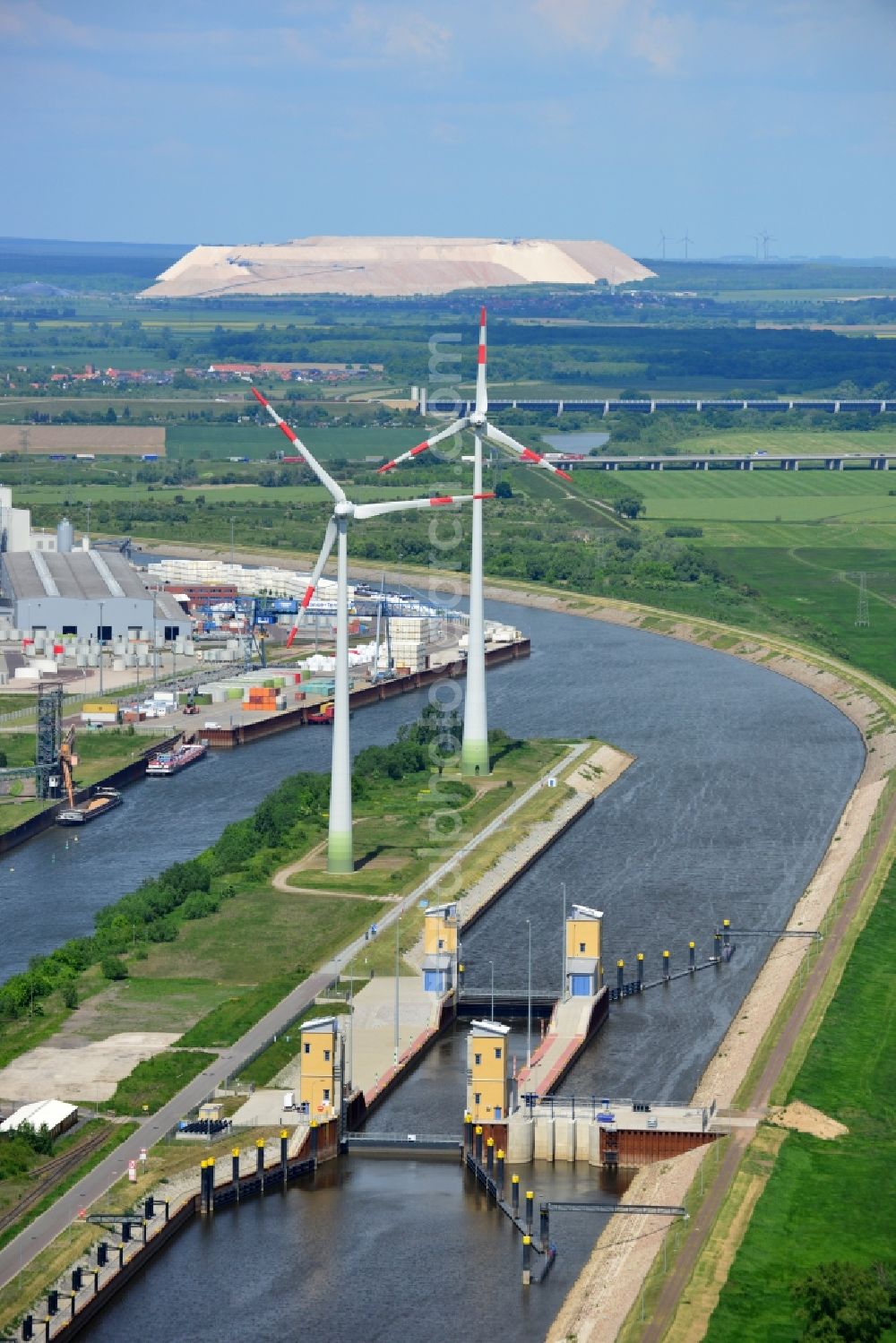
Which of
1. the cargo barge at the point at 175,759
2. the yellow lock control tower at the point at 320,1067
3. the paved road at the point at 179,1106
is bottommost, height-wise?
the cargo barge at the point at 175,759

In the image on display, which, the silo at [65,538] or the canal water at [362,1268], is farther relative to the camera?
the silo at [65,538]

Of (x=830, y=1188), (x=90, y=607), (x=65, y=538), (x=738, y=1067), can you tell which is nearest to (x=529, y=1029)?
(x=738, y=1067)

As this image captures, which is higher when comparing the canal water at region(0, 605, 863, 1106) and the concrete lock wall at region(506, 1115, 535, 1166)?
the concrete lock wall at region(506, 1115, 535, 1166)

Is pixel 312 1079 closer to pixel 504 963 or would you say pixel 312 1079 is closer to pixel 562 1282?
pixel 562 1282

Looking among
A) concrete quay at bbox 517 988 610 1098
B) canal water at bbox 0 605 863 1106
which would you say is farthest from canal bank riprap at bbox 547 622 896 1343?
concrete quay at bbox 517 988 610 1098

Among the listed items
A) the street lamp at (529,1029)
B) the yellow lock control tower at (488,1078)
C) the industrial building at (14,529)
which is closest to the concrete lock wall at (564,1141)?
the yellow lock control tower at (488,1078)

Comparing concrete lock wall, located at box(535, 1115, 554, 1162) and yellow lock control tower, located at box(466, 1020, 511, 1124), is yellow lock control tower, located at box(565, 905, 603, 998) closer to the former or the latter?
concrete lock wall, located at box(535, 1115, 554, 1162)

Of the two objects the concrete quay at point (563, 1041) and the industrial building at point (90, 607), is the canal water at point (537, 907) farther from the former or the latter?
the industrial building at point (90, 607)
